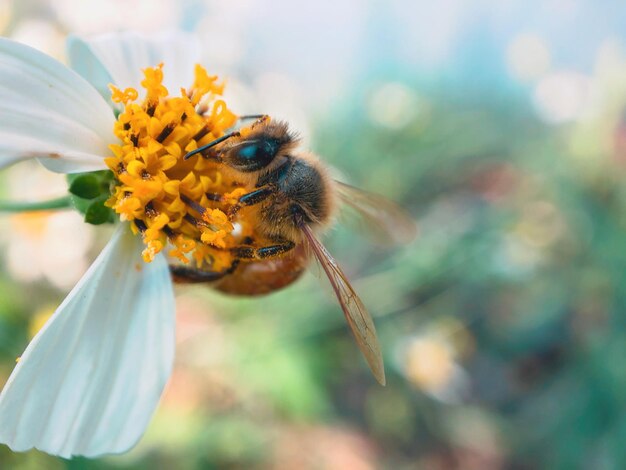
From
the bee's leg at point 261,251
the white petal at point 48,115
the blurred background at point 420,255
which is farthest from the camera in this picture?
the blurred background at point 420,255

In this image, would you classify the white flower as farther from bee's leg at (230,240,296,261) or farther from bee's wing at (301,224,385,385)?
bee's wing at (301,224,385,385)

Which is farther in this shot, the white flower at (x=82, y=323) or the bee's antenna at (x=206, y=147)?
the bee's antenna at (x=206, y=147)

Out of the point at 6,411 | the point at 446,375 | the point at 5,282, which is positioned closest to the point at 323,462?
the point at 446,375

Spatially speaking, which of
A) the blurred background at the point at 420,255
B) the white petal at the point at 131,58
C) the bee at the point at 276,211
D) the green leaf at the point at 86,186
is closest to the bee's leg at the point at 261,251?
the bee at the point at 276,211

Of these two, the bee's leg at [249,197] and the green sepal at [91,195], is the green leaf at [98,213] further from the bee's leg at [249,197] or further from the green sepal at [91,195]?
the bee's leg at [249,197]

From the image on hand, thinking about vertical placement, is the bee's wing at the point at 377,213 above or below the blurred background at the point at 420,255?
above

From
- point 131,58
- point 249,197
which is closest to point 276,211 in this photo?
point 249,197
